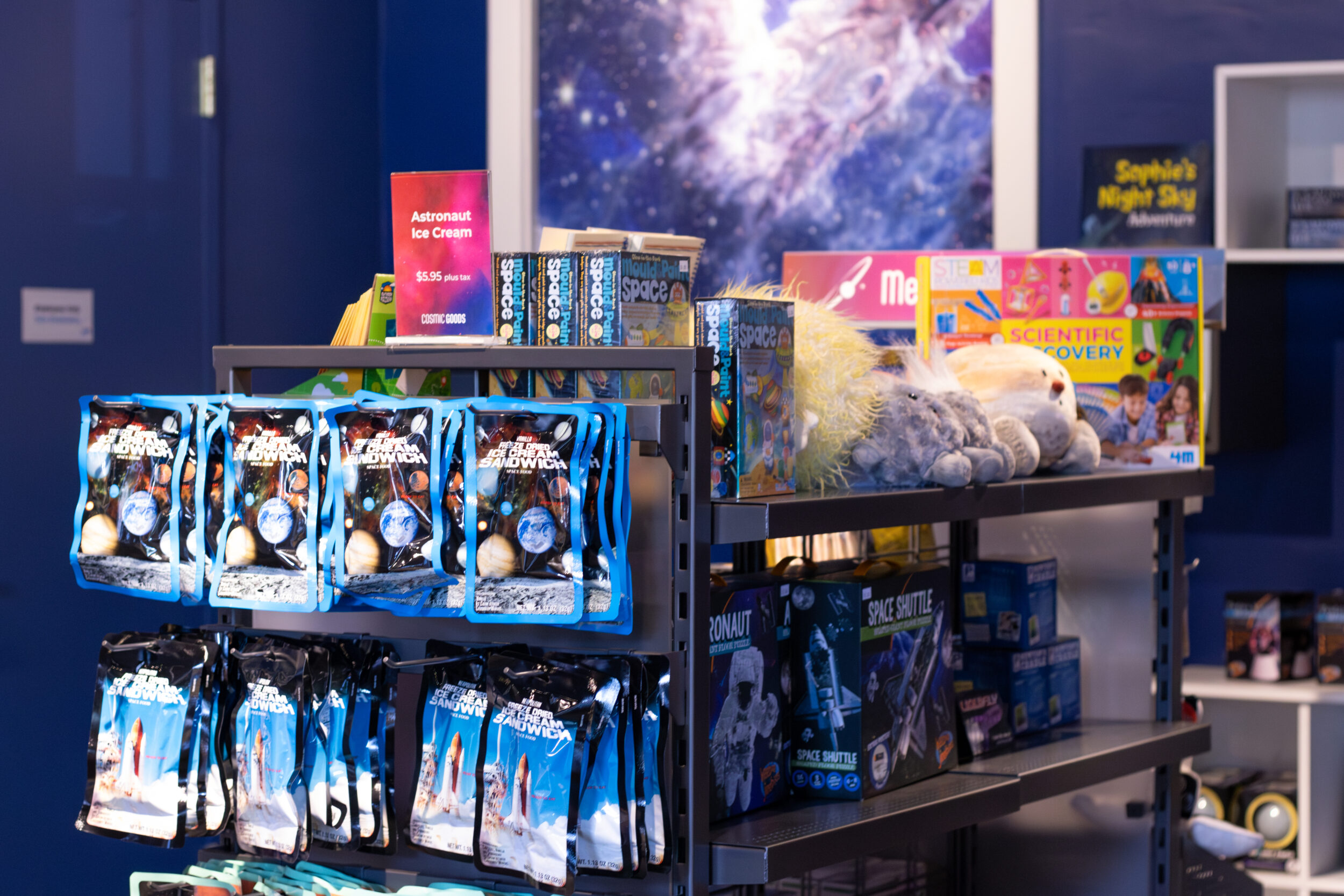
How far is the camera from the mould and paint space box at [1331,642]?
138 inches

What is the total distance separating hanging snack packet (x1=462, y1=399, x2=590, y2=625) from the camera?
145 centimetres

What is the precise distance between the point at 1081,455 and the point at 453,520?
3.22 ft

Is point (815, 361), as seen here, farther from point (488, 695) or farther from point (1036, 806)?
point (1036, 806)

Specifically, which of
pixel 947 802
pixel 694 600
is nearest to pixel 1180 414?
pixel 947 802

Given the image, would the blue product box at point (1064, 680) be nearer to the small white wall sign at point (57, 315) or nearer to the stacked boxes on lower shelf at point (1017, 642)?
the stacked boxes on lower shelf at point (1017, 642)

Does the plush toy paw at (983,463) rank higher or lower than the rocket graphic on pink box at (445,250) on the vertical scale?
lower

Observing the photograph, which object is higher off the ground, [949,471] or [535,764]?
[949,471]

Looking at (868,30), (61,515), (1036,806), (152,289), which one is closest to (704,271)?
(868,30)

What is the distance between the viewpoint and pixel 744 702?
1.64 metres

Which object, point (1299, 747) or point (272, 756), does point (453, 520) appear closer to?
point (272, 756)

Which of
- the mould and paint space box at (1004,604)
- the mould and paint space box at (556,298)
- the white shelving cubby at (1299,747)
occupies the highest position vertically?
A: the mould and paint space box at (556,298)

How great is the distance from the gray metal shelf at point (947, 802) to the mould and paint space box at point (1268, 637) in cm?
144

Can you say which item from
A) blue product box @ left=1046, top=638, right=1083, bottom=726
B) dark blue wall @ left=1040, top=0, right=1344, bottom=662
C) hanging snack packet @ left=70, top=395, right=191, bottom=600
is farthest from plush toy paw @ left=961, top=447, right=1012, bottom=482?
dark blue wall @ left=1040, top=0, right=1344, bottom=662

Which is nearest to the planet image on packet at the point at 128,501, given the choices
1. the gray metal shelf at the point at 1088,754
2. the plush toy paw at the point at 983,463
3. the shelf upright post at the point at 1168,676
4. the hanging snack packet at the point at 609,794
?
the hanging snack packet at the point at 609,794
